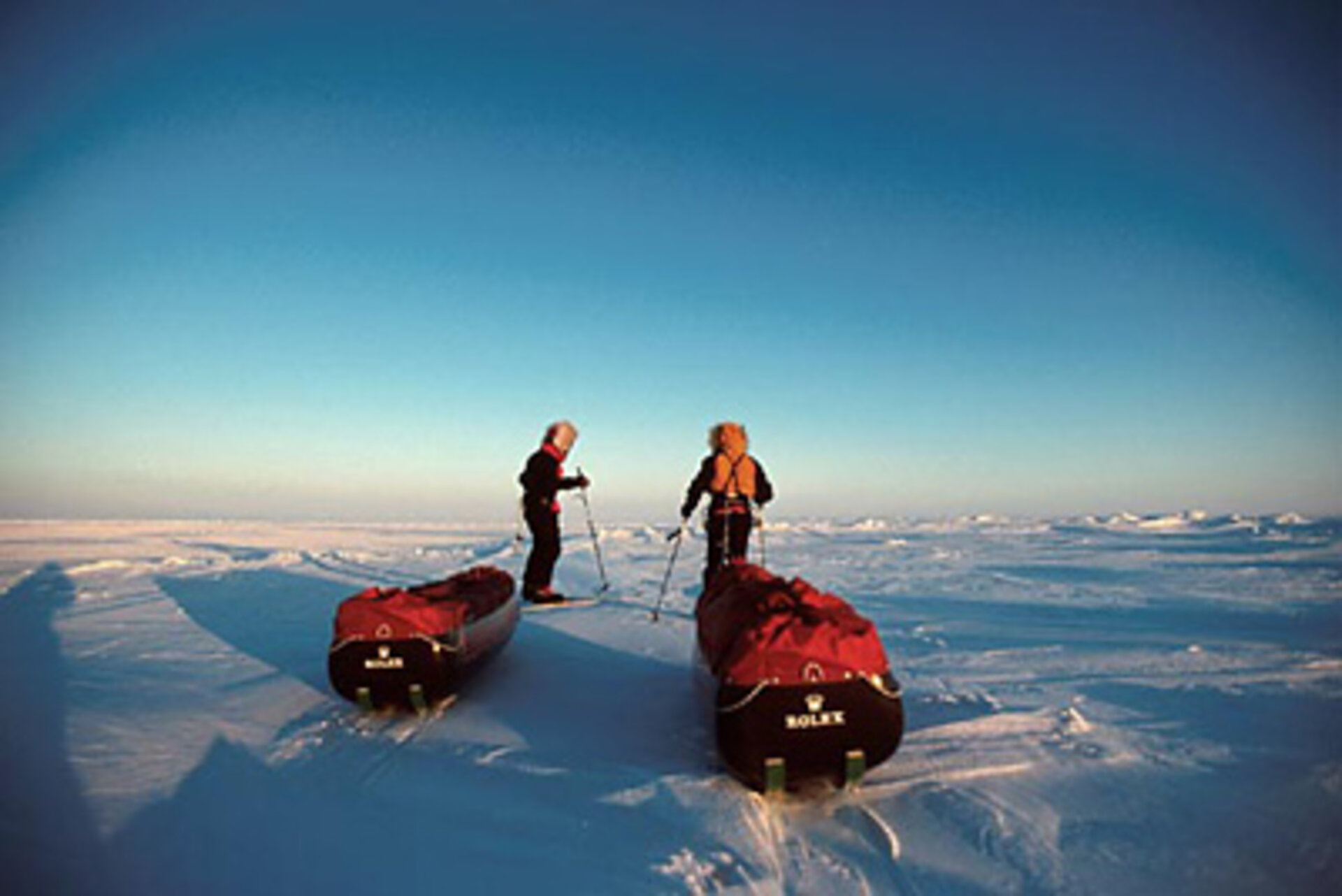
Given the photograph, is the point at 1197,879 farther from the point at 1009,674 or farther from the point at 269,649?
the point at 269,649

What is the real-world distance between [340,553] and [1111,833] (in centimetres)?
1691

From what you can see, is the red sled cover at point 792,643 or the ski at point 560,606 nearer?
the red sled cover at point 792,643

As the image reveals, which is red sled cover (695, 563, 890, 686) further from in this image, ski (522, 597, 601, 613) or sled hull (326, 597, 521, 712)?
ski (522, 597, 601, 613)

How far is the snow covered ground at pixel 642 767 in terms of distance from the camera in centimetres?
279

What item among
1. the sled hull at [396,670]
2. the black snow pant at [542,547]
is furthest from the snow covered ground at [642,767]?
the black snow pant at [542,547]

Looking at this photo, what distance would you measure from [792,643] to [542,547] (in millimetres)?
5902

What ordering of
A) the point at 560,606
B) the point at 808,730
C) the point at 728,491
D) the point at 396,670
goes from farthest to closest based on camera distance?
1. the point at 560,606
2. the point at 728,491
3. the point at 396,670
4. the point at 808,730

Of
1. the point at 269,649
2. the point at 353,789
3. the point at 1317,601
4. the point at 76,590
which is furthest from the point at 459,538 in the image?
the point at 1317,601

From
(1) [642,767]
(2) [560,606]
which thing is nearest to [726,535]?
(2) [560,606]

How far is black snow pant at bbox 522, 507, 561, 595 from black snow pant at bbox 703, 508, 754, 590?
2.19m

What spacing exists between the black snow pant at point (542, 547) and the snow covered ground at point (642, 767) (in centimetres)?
90

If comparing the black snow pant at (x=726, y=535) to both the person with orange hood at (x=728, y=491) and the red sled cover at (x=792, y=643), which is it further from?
the red sled cover at (x=792, y=643)

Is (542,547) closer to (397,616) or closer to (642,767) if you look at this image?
(397,616)

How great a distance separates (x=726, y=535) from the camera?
791 cm
